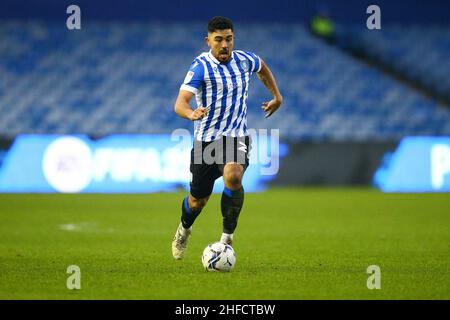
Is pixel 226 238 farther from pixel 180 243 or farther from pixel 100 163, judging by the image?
pixel 100 163

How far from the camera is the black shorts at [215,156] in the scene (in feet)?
25.8

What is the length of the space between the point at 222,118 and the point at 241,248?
6.37ft

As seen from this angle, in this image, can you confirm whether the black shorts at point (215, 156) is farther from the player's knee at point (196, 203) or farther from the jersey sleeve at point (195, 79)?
the jersey sleeve at point (195, 79)

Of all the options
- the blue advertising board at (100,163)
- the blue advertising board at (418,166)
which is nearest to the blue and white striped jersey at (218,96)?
the blue advertising board at (100,163)

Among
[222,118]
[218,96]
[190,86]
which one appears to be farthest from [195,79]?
[222,118]

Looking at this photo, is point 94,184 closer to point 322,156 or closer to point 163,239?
point 322,156

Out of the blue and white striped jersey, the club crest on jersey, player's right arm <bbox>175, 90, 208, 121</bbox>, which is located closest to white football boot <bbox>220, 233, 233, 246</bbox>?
the blue and white striped jersey

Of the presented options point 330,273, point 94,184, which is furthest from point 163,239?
point 94,184

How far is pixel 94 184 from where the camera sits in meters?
18.3

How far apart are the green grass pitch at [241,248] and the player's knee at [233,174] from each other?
28.0 inches

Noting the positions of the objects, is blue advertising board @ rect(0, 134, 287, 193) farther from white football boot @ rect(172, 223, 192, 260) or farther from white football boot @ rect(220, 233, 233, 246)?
white football boot @ rect(220, 233, 233, 246)

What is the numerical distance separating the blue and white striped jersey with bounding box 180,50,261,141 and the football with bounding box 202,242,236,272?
1003 mm
